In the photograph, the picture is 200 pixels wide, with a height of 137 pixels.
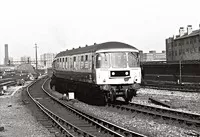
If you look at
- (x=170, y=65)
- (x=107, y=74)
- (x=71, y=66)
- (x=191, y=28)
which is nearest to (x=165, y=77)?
(x=170, y=65)

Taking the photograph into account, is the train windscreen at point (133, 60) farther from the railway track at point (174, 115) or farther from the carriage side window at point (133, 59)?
the railway track at point (174, 115)

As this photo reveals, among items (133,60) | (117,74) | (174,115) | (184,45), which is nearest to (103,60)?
(117,74)

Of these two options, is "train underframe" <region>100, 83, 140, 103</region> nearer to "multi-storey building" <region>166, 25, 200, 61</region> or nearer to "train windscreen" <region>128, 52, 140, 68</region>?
"train windscreen" <region>128, 52, 140, 68</region>

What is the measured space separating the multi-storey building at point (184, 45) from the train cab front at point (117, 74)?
41.6m

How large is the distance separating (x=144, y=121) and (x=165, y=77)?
2444 cm

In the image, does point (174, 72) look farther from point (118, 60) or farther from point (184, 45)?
point (184, 45)

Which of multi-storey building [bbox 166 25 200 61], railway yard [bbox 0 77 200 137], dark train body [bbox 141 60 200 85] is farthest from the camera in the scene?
multi-storey building [bbox 166 25 200 61]

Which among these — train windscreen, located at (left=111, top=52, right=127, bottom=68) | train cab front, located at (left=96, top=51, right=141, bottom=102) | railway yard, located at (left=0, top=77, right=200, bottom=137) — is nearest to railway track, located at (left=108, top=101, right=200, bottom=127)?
railway yard, located at (left=0, top=77, right=200, bottom=137)

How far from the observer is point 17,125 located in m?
12.8

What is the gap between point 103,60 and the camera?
16625 millimetres

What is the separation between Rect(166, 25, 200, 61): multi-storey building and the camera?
59691mm

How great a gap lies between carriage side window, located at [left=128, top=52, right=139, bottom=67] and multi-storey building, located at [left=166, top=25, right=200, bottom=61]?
41069 mm

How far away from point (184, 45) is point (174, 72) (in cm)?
3410

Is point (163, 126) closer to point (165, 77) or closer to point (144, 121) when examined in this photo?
point (144, 121)
